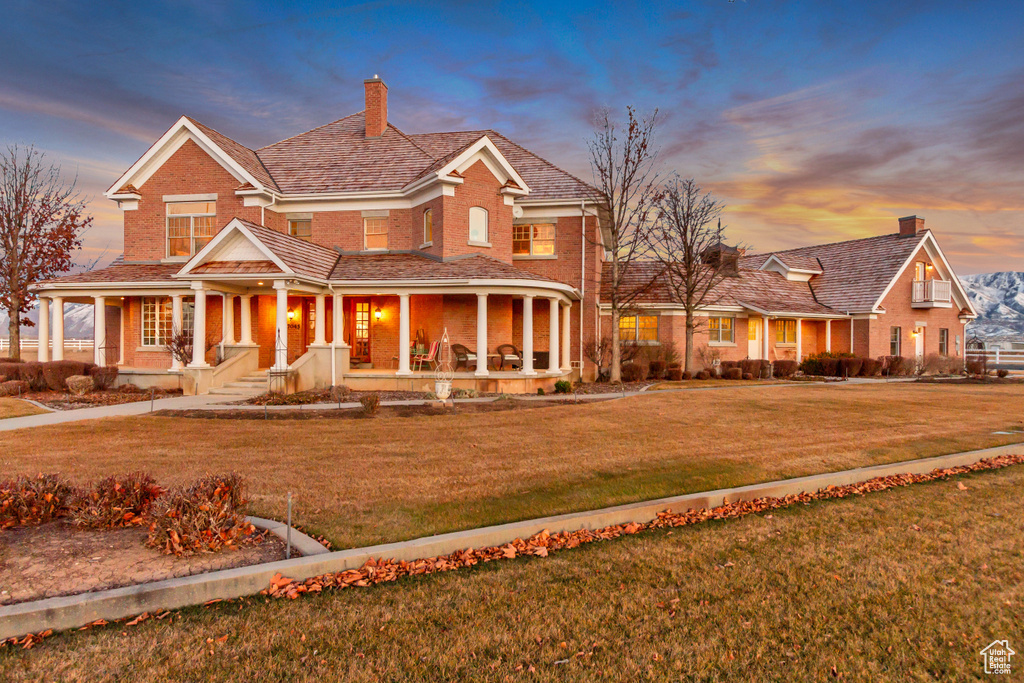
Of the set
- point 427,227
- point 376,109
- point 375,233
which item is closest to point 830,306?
point 427,227

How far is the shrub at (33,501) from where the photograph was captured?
5246 mm

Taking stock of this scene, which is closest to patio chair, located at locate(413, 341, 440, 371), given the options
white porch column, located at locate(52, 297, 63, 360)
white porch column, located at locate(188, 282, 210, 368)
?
white porch column, located at locate(188, 282, 210, 368)

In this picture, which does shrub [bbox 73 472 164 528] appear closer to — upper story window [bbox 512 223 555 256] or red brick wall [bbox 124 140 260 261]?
red brick wall [bbox 124 140 260 261]

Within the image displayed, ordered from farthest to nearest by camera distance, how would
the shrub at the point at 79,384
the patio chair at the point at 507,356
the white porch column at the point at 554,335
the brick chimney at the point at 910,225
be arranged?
the brick chimney at the point at 910,225, the patio chair at the point at 507,356, the white porch column at the point at 554,335, the shrub at the point at 79,384

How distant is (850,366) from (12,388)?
32800 mm

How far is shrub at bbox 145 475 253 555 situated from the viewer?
184 inches

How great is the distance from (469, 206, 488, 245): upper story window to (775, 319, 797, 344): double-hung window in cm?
1850

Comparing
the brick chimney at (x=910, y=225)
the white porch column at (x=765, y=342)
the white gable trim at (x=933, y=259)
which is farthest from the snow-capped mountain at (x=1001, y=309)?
the white porch column at (x=765, y=342)

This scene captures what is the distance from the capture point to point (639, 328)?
88.6ft

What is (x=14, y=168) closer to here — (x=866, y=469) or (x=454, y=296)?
(x=454, y=296)

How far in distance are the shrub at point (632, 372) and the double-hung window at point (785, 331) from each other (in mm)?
11842

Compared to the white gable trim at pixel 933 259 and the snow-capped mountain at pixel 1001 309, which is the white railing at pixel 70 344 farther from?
the snow-capped mountain at pixel 1001 309

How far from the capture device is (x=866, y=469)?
8.23m

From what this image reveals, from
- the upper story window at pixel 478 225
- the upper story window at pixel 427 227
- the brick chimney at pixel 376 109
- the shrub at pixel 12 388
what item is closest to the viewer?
the shrub at pixel 12 388
